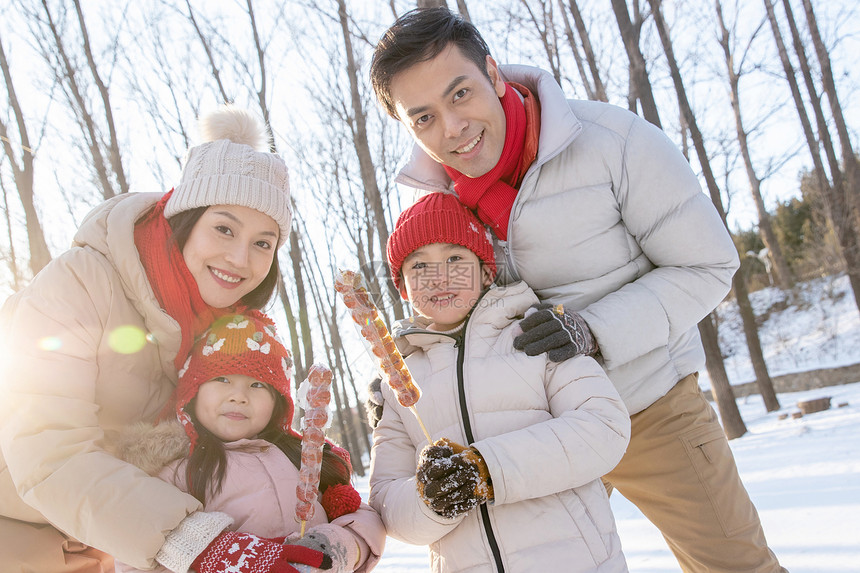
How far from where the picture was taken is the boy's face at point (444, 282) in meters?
2.29

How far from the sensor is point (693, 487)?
2.32 metres

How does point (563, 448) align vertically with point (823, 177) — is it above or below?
below

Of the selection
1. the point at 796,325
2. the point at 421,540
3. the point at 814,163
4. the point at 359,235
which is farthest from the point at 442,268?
the point at 796,325

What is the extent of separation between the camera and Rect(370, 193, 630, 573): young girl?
1847 mm

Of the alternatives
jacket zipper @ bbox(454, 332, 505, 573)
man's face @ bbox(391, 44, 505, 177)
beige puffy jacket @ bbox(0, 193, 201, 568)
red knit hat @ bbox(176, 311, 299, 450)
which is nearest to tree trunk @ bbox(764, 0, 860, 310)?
man's face @ bbox(391, 44, 505, 177)

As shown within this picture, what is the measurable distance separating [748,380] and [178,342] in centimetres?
2008

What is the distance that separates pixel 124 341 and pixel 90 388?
0.21 metres

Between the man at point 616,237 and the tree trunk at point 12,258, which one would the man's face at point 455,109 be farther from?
the tree trunk at point 12,258

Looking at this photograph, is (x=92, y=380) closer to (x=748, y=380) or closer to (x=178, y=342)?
(x=178, y=342)

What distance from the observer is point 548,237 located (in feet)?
7.75

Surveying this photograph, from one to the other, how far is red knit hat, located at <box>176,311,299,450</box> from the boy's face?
0.59 metres

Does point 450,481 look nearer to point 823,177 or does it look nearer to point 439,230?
point 439,230

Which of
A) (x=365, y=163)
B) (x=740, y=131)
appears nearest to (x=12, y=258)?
(x=365, y=163)

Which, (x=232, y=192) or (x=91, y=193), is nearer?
(x=232, y=192)
